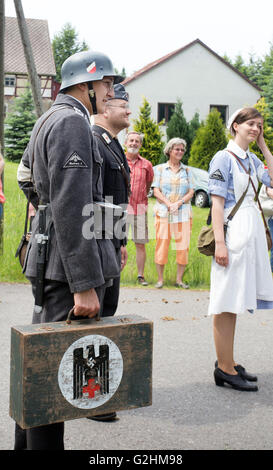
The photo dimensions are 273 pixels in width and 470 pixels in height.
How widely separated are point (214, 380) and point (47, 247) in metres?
2.53

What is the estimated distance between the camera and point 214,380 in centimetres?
493

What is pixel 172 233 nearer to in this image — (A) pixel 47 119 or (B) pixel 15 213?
(B) pixel 15 213

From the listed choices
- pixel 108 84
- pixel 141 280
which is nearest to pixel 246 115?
pixel 108 84

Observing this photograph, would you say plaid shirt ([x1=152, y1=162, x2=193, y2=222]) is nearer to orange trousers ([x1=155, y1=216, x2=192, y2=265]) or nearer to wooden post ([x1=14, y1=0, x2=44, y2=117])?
orange trousers ([x1=155, y1=216, x2=192, y2=265])

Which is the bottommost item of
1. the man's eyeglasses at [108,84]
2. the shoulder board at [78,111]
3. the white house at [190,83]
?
the shoulder board at [78,111]

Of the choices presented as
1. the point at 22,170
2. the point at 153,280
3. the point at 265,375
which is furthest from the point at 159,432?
the point at 153,280

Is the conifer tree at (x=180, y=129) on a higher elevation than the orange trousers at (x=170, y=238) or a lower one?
higher

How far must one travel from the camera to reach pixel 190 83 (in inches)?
1641

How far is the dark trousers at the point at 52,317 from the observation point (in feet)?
9.27

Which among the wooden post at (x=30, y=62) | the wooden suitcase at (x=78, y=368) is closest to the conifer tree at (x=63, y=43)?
the wooden post at (x=30, y=62)

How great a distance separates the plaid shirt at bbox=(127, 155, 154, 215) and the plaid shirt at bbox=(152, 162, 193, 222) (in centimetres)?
15

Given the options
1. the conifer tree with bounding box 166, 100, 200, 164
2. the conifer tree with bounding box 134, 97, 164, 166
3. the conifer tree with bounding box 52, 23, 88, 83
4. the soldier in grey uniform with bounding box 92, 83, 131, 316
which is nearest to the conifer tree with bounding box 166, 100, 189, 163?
the conifer tree with bounding box 166, 100, 200, 164

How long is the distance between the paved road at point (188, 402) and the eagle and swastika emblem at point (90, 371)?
93cm

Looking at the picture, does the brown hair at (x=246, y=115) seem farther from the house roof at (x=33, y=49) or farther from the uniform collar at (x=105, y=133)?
the house roof at (x=33, y=49)
